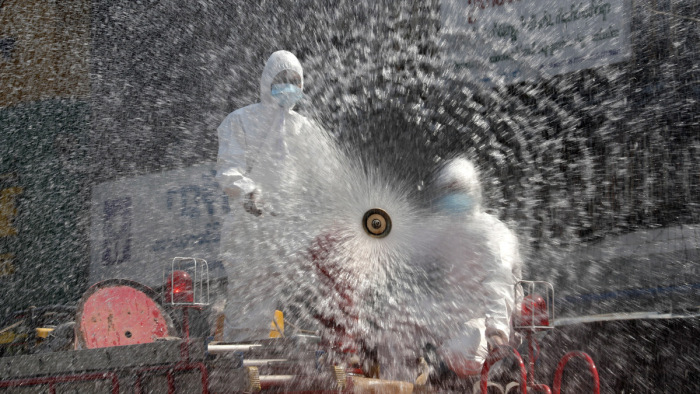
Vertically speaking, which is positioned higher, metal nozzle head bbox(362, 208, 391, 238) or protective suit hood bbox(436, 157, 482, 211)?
protective suit hood bbox(436, 157, 482, 211)

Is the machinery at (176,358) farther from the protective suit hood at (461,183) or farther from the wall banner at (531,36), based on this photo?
the wall banner at (531,36)

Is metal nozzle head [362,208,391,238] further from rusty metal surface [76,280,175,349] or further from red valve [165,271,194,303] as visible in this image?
rusty metal surface [76,280,175,349]

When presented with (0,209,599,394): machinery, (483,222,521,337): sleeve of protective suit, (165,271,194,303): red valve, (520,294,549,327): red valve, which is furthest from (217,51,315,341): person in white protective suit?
(520,294,549,327): red valve

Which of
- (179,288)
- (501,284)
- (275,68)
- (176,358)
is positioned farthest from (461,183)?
(176,358)

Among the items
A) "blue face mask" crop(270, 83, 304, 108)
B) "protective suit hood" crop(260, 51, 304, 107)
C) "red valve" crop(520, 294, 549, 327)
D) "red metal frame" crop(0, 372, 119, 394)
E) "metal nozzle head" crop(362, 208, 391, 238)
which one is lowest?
"red metal frame" crop(0, 372, 119, 394)

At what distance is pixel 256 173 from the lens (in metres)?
4.12

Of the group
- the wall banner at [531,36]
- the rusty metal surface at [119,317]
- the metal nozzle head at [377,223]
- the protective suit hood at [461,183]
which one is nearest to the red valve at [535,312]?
the metal nozzle head at [377,223]

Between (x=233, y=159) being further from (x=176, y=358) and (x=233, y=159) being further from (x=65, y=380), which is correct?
(x=65, y=380)

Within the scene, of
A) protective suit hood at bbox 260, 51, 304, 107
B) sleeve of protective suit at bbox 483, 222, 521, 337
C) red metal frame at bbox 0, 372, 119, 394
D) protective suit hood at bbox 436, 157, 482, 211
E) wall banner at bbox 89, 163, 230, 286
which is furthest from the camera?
wall banner at bbox 89, 163, 230, 286

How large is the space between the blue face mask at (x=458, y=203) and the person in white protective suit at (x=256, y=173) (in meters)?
1.01

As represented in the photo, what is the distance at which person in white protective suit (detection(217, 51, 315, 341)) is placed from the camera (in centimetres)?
373

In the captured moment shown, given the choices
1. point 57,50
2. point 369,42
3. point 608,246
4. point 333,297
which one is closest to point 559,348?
point 608,246

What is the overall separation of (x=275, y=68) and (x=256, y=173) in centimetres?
68

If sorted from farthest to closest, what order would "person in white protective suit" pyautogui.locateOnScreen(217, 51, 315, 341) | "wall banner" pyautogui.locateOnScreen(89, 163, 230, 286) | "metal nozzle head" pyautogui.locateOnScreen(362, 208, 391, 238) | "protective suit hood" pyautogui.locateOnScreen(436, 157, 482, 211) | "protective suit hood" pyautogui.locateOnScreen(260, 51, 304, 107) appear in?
"wall banner" pyautogui.locateOnScreen(89, 163, 230, 286)
"protective suit hood" pyautogui.locateOnScreen(260, 51, 304, 107)
"protective suit hood" pyautogui.locateOnScreen(436, 157, 482, 211)
"person in white protective suit" pyautogui.locateOnScreen(217, 51, 315, 341)
"metal nozzle head" pyautogui.locateOnScreen(362, 208, 391, 238)
